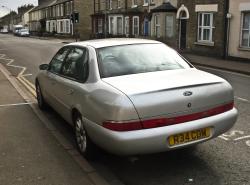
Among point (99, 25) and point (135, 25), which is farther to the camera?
point (99, 25)

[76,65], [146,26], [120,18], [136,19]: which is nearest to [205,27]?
[146,26]

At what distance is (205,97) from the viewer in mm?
4781

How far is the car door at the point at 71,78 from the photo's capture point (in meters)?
5.54

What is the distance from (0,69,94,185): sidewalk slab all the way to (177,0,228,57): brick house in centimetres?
1515

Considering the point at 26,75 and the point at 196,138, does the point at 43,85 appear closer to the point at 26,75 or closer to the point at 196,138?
the point at 196,138

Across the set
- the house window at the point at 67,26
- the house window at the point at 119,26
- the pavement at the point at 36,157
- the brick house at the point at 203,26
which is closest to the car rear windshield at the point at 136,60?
the pavement at the point at 36,157

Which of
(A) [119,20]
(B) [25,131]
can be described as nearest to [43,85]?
(B) [25,131]

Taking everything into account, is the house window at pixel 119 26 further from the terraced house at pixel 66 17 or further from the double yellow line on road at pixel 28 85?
the double yellow line on road at pixel 28 85

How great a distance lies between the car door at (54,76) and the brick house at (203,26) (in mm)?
15010

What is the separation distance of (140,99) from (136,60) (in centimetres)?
113

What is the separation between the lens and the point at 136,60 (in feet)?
17.9

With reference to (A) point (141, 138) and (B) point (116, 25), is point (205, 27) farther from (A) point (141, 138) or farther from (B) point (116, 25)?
(B) point (116, 25)

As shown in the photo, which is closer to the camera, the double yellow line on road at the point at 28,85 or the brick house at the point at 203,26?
the double yellow line on road at the point at 28,85

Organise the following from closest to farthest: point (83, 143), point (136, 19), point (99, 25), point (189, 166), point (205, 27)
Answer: point (189, 166) → point (83, 143) → point (205, 27) → point (136, 19) → point (99, 25)
